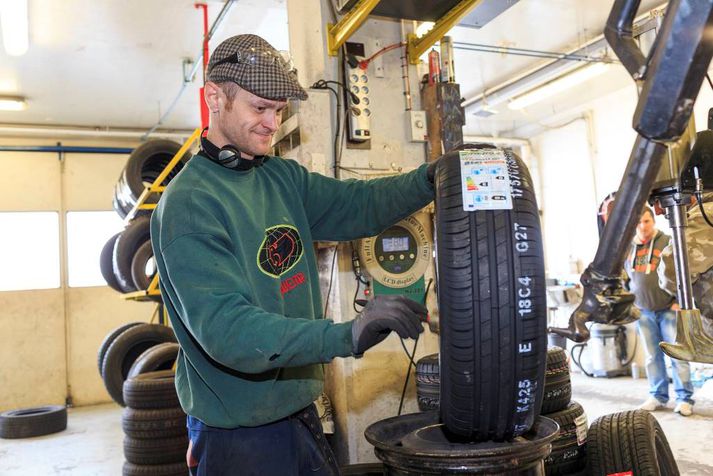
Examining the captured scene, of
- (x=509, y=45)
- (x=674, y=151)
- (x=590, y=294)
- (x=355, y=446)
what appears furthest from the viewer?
(x=509, y=45)

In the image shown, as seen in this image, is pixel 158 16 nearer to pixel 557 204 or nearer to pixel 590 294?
pixel 590 294

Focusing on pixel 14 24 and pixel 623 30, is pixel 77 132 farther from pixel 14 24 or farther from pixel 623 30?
pixel 623 30

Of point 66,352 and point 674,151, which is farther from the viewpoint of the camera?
point 66,352

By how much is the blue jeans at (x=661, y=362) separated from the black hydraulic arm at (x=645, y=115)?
4124 mm

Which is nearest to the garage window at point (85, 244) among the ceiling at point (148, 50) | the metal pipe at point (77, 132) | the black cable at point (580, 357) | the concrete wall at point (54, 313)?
the concrete wall at point (54, 313)

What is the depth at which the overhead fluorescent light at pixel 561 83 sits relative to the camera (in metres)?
6.30

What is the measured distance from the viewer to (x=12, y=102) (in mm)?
6523

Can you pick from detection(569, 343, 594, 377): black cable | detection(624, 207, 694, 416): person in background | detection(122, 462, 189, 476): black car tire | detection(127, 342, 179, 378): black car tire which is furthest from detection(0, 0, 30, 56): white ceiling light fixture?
detection(569, 343, 594, 377): black cable

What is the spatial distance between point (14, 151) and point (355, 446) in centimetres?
673

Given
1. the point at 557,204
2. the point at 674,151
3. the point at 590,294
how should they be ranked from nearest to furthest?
the point at 590,294 → the point at 674,151 → the point at 557,204

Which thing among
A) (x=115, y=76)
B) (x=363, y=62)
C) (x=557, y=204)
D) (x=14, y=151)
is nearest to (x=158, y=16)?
(x=115, y=76)

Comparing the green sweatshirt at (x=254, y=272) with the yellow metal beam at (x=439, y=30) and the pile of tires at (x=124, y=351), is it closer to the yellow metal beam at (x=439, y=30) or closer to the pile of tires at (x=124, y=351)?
the yellow metal beam at (x=439, y=30)

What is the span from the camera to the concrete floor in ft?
13.2

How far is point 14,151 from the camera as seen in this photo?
749cm
